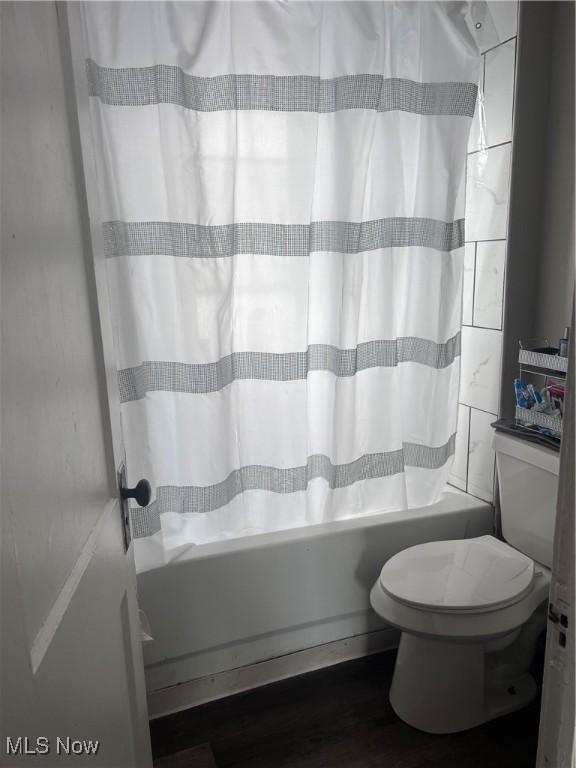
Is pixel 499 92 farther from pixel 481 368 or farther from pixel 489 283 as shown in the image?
pixel 481 368

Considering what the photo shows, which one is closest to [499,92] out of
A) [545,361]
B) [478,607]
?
[545,361]

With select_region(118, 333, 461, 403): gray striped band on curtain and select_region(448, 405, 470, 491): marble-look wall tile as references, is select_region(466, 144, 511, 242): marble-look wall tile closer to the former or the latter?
select_region(118, 333, 461, 403): gray striped band on curtain

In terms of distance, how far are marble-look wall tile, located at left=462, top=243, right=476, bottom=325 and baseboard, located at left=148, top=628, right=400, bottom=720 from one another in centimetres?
112

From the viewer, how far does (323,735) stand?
63.5 inches

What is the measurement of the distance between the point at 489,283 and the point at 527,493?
70cm

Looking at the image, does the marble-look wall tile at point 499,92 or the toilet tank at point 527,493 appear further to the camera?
the marble-look wall tile at point 499,92

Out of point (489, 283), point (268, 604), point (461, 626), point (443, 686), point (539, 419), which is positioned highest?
point (489, 283)

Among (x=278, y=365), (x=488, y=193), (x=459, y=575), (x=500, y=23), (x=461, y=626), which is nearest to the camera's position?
(x=461, y=626)

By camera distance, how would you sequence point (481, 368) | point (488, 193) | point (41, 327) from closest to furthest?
point (41, 327), point (488, 193), point (481, 368)

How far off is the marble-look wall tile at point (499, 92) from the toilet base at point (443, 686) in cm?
→ 154

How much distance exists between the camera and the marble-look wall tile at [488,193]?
6.03 feet

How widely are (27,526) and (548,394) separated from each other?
1.54 meters

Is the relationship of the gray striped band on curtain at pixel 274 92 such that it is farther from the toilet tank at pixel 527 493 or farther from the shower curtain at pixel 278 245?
the toilet tank at pixel 527 493

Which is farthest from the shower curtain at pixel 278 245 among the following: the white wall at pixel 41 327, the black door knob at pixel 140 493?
the white wall at pixel 41 327
